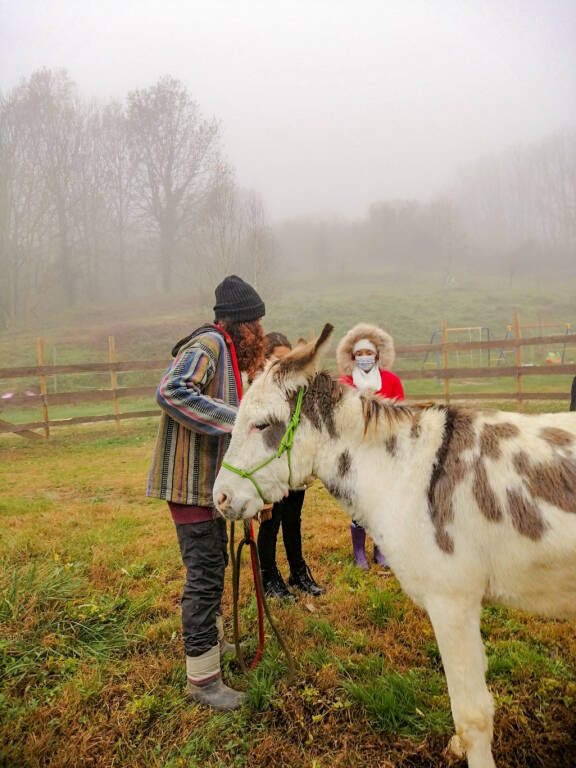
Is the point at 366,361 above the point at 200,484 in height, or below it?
above

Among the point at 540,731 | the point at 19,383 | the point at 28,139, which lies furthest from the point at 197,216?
the point at 540,731

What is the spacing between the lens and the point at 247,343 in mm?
2916

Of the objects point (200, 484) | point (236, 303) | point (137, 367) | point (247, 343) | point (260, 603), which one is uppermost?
point (236, 303)

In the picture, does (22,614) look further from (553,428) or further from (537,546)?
(553,428)

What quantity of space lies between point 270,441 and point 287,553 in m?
2.26

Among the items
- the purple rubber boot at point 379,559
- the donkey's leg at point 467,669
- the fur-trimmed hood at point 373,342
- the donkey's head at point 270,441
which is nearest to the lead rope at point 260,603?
the donkey's head at point 270,441

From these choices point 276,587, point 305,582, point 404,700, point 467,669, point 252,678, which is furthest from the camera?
point 305,582

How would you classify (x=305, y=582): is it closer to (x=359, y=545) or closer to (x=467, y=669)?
(x=359, y=545)

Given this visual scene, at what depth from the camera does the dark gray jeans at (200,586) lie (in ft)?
8.81

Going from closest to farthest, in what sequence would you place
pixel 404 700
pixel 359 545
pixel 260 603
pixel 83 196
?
1. pixel 404 700
2. pixel 260 603
3. pixel 359 545
4. pixel 83 196

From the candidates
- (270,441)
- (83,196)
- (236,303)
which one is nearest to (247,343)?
(236,303)

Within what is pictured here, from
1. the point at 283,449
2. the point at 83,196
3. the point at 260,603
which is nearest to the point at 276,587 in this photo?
the point at 260,603

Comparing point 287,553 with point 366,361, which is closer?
point 287,553

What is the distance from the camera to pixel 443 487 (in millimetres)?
2121
